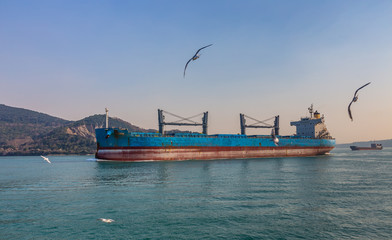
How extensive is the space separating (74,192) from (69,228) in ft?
29.9

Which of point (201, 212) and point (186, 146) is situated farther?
point (186, 146)

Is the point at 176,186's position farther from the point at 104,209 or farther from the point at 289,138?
the point at 289,138

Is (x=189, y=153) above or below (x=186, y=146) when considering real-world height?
below

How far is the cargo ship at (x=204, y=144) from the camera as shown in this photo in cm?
4950

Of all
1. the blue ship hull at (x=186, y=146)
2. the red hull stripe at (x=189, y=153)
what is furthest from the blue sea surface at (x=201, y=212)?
the red hull stripe at (x=189, y=153)

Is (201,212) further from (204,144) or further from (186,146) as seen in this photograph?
(204,144)

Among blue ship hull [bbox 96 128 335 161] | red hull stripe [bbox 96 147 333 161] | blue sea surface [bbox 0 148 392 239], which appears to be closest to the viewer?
blue sea surface [bbox 0 148 392 239]

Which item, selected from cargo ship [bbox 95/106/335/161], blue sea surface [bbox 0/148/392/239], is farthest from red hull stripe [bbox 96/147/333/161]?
blue sea surface [bbox 0/148/392/239]

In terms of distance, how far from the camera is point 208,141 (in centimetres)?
5694

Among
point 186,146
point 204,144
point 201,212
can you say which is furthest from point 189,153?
point 201,212

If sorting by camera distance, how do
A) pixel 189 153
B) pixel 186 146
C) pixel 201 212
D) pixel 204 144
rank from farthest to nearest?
pixel 204 144, pixel 189 153, pixel 186 146, pixel 201 212

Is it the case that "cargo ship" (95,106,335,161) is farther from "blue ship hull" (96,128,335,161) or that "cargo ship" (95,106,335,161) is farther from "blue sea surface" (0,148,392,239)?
"blue sea surface" (0,148,392,239)

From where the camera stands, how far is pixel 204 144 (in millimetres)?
56438

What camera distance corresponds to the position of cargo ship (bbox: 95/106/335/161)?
162 feet
